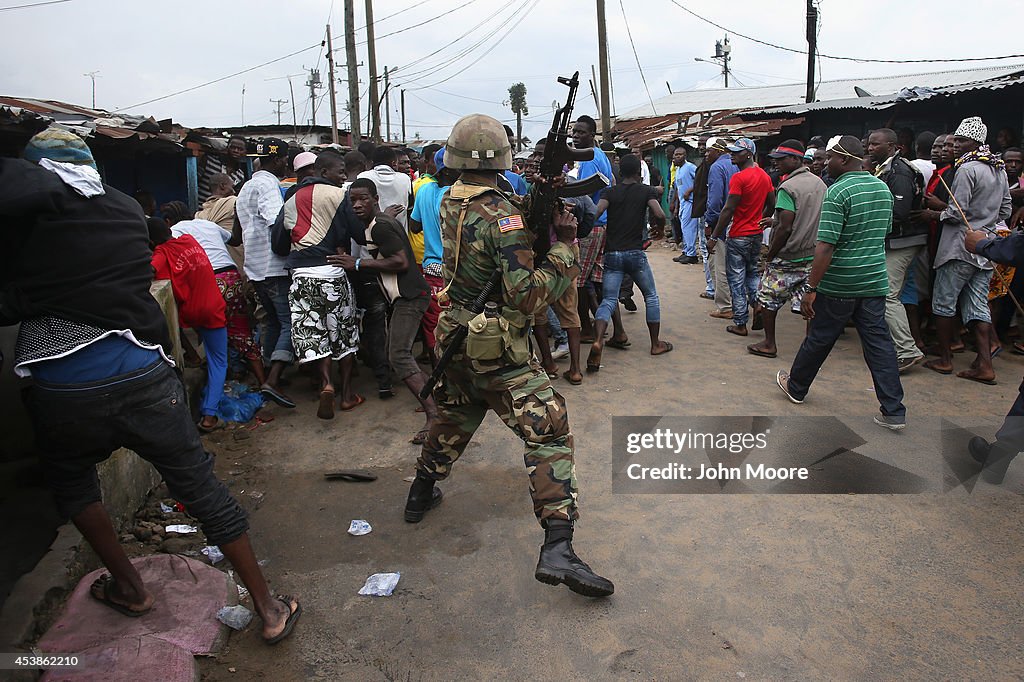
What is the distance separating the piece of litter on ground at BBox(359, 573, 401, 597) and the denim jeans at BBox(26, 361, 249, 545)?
67 centimetres

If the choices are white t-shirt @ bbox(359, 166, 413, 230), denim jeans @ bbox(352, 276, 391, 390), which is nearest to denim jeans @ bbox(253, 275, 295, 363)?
denim jeans @ bbox(352, 276, 391, 390)

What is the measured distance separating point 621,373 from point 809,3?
15290 millimetres

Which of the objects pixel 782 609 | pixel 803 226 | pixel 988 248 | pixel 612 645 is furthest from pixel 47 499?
pixel 803 226

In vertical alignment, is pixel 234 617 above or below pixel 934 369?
below

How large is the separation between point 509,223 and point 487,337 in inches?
18.8

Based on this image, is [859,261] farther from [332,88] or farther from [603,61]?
[332,88]

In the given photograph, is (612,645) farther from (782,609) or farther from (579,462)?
(579,462)

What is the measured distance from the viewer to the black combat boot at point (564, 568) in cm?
267

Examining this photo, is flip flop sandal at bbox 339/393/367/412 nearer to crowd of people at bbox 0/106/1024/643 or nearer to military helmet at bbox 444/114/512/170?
crowd of people at bbox 0/106/1024/643

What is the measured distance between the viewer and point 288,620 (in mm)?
2664

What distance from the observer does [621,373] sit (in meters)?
5.85

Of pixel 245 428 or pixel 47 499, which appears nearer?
pixel 47 499

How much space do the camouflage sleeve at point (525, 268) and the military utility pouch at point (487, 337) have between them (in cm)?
12

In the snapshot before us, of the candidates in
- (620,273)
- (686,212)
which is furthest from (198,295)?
(686,212)
